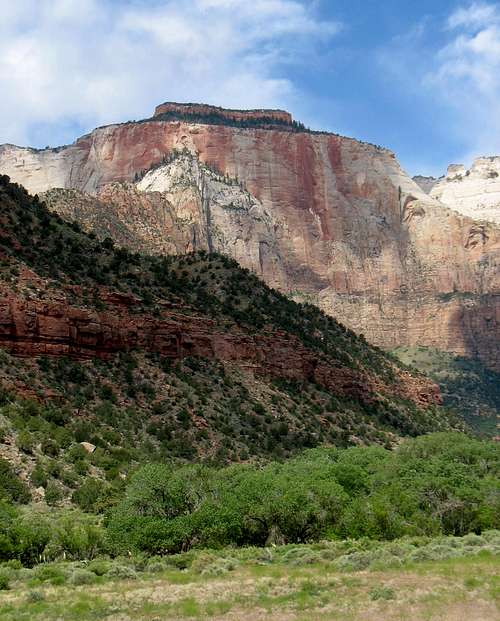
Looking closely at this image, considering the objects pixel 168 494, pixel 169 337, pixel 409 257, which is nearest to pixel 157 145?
pixel 409 257

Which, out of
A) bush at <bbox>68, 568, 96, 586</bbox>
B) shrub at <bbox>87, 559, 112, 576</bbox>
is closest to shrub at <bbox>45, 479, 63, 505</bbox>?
shrub at <bbox>87, 559, 112, 576</bbox>

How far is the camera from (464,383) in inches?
5950

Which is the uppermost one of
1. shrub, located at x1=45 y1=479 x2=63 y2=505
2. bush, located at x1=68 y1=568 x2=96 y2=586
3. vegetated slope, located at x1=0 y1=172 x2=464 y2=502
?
vegetated slope, located at x1=0 y1=172 x2=464 y2=502

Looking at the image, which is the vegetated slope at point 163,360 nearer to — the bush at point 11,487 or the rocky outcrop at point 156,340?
the rocky outcrop at point 156,340

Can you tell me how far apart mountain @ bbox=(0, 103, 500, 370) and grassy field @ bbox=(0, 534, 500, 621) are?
131193 mm

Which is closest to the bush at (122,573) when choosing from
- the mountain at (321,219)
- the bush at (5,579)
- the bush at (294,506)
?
the bush at (5,579)

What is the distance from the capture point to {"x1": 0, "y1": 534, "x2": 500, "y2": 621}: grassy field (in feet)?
80.5

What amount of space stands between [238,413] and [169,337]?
8.69m

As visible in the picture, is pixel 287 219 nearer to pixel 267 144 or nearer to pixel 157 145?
pixel 267 144

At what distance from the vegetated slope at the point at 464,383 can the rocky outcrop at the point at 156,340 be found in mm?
44574

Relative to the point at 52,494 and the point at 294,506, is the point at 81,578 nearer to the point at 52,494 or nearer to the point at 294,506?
the point at 294,506

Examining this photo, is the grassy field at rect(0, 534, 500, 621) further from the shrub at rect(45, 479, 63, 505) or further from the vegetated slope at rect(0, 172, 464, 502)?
the vegetated slope at rect(0, 172, 464, 502)

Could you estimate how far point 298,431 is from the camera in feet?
223

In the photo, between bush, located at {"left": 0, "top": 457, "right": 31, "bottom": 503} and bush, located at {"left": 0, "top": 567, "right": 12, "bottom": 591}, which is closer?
bush, located at {"left": 0, "top": 567, "right": 12, "bottom": 591}
